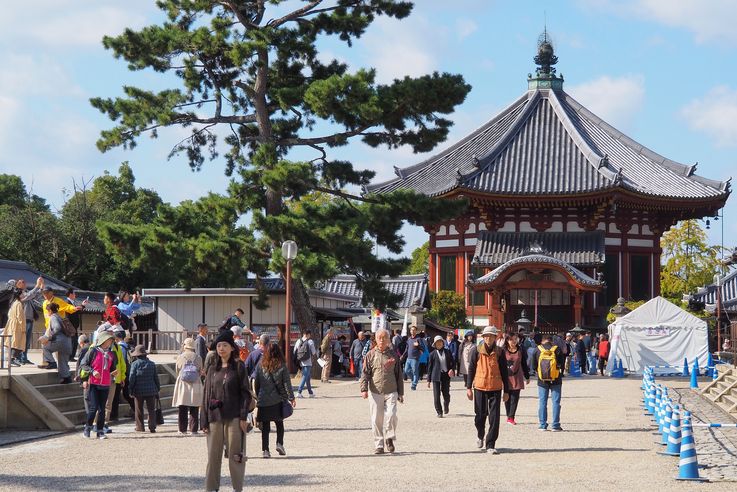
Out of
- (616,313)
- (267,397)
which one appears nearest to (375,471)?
(267,397)

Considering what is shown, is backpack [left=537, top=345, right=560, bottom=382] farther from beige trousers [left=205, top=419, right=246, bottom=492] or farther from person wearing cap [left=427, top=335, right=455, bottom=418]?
beige trousers [left=205, top=419, right=246, bottom=492]

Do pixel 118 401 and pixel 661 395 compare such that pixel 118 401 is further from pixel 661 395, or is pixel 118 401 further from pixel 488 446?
pixel 661 395

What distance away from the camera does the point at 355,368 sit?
33.4m

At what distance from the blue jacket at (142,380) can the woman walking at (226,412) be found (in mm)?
6585

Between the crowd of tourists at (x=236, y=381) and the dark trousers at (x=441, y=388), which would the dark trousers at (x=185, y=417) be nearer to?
the crowd of tourists at (x=236, y=381)

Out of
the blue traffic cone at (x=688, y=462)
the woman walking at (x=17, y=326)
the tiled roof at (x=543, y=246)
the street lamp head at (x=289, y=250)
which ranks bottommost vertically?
the blue traffic cone at (x=688, y=462)

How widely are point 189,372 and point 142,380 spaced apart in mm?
1254

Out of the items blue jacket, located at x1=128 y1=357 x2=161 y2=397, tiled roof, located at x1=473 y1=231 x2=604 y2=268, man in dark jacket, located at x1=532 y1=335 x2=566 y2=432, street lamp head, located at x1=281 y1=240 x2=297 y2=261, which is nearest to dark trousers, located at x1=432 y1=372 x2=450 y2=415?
man in dark jacket, located at x1=532 y1=335 x2=566 y2=432

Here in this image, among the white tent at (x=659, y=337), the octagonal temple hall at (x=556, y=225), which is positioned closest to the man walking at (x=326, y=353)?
the white tent at (x=659, y=337)

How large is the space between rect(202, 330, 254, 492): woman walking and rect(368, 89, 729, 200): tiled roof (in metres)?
35.7

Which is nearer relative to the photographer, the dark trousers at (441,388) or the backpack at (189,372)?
the backpack at (189,372)

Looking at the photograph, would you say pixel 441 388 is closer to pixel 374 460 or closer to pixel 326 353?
pixel 374 460

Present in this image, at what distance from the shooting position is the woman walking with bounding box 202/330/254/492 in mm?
10461

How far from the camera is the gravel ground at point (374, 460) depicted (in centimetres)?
1152
